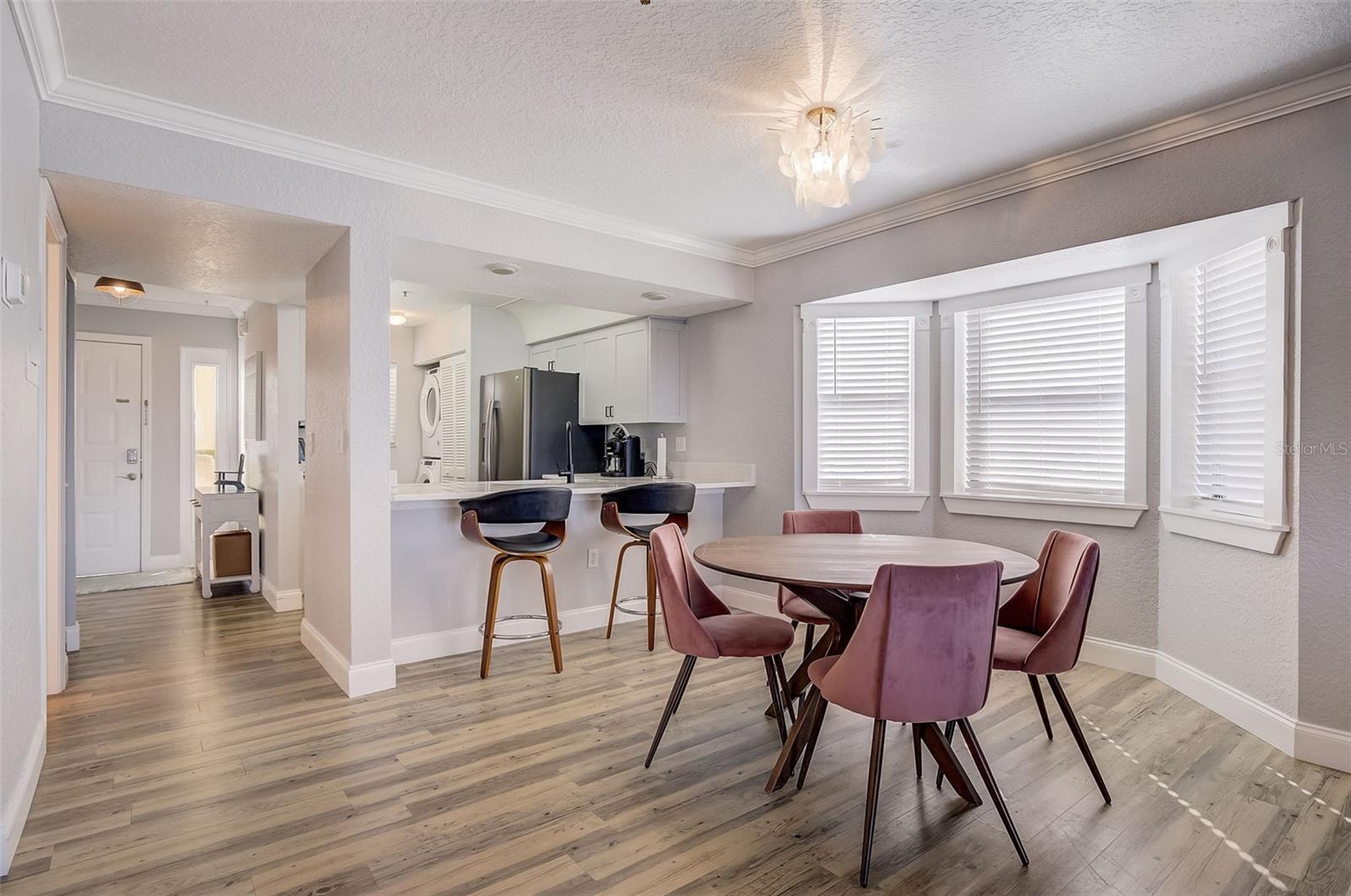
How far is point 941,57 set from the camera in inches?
93.8

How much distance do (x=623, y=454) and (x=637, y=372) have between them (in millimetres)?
746

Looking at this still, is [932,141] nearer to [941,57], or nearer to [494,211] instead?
[941,57]

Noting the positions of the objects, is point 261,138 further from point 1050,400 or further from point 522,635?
point 1050,400

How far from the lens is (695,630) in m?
2.39

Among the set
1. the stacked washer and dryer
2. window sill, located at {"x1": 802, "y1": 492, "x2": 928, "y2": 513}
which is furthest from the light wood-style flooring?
the stacked washer and dryer

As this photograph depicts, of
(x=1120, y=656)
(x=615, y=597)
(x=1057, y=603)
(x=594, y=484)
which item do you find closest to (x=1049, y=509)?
(x=1120, y=656)

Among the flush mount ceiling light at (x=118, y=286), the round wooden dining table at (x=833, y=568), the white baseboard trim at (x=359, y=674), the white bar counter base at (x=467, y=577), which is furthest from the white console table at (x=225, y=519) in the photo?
the round wooden dining table at (x=833, y=568)

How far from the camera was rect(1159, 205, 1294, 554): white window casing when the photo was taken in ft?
8.71

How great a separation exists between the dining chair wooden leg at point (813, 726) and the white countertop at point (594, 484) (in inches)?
70.8

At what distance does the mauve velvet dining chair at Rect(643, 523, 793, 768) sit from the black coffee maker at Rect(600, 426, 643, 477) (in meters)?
2.86

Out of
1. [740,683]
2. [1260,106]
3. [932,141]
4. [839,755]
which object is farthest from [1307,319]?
[740,683]

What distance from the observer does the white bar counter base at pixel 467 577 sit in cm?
363

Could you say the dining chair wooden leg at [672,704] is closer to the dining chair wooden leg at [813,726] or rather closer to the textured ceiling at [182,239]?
the dining chair wooden leg at [813,726]

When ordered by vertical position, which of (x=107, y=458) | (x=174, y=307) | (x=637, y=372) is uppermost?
(x=174, y=307)
